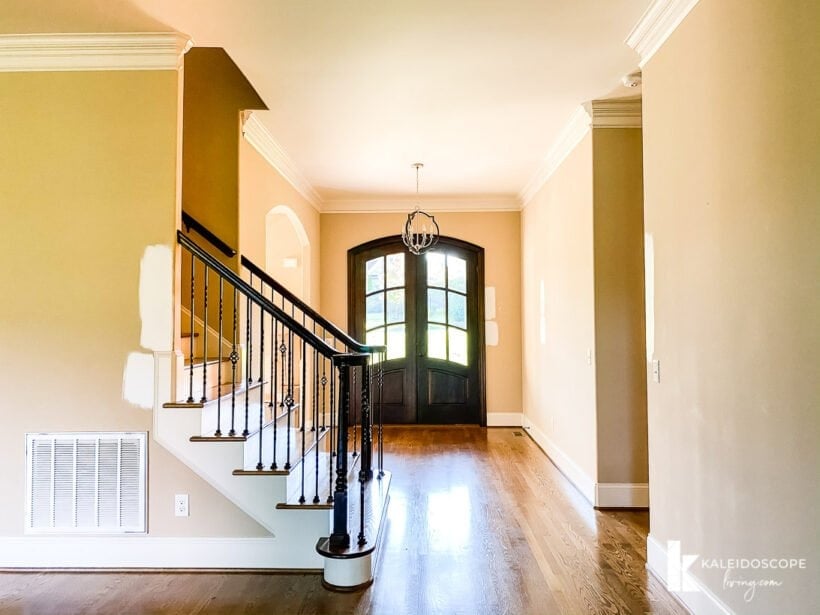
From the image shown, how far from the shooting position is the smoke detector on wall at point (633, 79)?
309 cm

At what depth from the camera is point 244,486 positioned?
8.70ft

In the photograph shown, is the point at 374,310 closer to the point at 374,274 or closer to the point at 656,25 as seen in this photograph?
the point at 374,274

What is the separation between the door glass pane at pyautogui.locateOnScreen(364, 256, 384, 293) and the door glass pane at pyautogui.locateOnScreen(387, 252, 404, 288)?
9cm

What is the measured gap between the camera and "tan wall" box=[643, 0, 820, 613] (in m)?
1.60

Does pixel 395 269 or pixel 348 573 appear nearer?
pixel 348 573

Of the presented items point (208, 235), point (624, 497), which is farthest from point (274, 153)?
point (624, 497)

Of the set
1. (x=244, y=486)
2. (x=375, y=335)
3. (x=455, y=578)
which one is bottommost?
(x=455, y=578)

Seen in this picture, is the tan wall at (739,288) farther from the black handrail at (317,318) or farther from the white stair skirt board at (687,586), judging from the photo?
the black handrail at (317,318)

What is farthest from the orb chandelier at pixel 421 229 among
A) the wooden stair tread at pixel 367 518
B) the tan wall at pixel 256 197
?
the wooden stair tread at pixel 367 518

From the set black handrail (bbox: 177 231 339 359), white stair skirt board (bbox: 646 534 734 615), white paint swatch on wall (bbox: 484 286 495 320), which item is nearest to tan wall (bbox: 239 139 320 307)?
black handrail (bbox: 177 231 339 359)

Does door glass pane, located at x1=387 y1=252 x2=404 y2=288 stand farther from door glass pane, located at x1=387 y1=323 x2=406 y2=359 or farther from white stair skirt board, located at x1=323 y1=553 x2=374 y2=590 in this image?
white stair skirt board, located at x1=323 y1=553 x2=374 y2=590

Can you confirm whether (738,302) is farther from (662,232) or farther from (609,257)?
(609,257)

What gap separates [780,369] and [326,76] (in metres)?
2.76

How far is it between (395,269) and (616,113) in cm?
347
